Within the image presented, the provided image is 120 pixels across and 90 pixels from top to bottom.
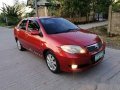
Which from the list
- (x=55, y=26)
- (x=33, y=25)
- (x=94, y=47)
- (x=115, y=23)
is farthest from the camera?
(x=115, y=23)

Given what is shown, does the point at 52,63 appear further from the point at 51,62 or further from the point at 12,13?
the point at 12,13

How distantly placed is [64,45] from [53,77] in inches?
35.3

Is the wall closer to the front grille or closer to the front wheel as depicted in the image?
the front grille

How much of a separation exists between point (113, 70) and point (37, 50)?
2.23 metres

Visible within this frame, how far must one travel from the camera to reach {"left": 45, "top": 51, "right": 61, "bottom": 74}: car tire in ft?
14.6

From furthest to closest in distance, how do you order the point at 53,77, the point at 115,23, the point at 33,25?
1. the point at 115,23
2. the point at 33,25
3. the point at 53,77

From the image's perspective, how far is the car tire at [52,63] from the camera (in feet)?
14.6

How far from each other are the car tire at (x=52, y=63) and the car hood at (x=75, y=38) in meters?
0.44

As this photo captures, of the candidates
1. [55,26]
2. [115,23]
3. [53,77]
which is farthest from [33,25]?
[115,23]

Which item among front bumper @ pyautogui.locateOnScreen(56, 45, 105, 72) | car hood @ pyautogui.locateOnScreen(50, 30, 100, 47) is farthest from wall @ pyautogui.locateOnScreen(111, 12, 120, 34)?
front bumper @ pyautogui.locateOnScreen(56, 45, 105, 72)

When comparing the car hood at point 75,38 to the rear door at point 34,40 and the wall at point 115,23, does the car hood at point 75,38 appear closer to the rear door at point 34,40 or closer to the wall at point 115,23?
the rear door at point 34,40

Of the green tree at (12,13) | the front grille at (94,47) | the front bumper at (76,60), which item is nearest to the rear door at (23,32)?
the front bumper at (76,60)

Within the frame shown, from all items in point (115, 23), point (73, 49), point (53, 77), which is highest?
point (115, 23)

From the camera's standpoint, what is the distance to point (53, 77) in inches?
176
